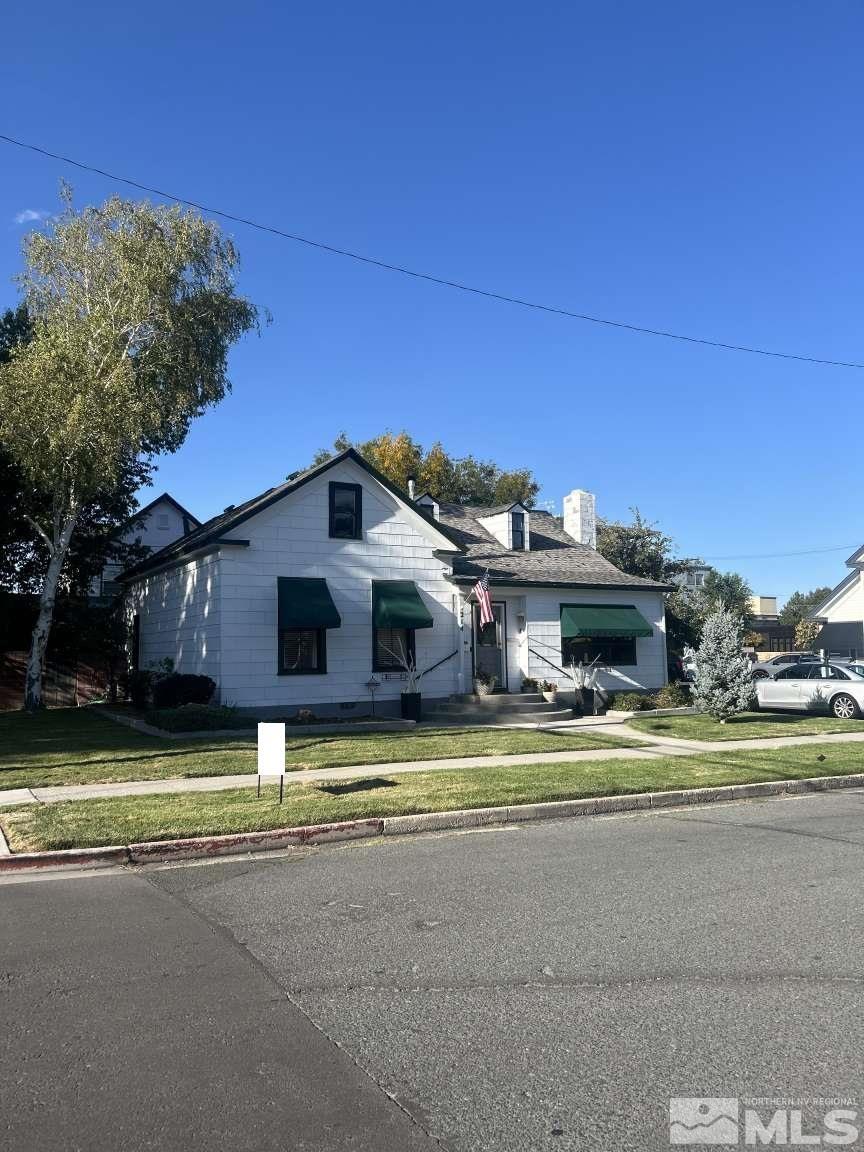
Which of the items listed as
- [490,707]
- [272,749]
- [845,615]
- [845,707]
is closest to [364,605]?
[490,707]

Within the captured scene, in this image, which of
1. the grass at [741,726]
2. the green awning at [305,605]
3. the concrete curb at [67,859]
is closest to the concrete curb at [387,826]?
the concrete curb at [67,859]

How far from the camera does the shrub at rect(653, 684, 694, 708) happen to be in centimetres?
2323

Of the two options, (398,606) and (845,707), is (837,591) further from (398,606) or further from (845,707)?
(398,606)

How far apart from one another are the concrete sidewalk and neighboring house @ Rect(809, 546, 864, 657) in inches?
1209

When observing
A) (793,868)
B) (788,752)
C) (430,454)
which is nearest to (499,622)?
(788,752)

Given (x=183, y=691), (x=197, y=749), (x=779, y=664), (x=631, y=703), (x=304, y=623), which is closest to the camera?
(x=197, y=749)

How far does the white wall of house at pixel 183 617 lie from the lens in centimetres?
2059

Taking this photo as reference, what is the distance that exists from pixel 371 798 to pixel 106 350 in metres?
16.5

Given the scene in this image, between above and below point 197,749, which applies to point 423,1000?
below

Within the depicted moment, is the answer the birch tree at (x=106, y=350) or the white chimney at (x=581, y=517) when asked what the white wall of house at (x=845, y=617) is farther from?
the birch tree at (x=106, y=350)

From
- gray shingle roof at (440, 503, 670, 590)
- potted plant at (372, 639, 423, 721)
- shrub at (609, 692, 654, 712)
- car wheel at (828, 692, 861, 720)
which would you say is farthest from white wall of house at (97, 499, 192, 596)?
car wheel at (828, 692, 861, 720)

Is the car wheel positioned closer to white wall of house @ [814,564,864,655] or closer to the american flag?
the american flag

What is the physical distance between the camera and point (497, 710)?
21703 mm

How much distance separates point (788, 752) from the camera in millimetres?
15234
